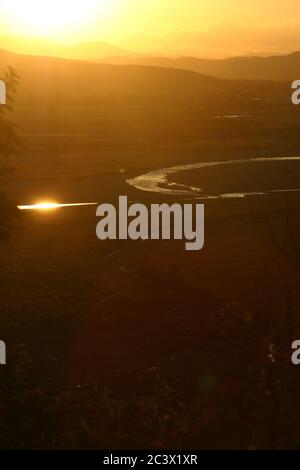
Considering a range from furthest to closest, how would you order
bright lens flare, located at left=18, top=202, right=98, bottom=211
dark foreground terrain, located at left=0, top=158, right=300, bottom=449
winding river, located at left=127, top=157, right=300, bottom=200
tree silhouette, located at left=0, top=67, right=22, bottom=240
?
winding river, located at left=127, top=157, right=300, bottom=200
bright lens flare, located at left=18, top=202, right=98, bottom=211
tree silhouette, located at left=0, top=67, right=22, bottom=240
dark foreground terrain, located at left=0, top=158, right=300, bottom=449

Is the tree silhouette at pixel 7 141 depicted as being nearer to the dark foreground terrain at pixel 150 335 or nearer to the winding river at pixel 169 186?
the dark foreground terrain at pixel 150 335

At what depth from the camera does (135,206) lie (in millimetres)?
30828

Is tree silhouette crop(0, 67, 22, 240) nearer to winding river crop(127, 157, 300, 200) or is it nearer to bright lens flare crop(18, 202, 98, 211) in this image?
bright lens flare crop(18, 202, 98, 211)

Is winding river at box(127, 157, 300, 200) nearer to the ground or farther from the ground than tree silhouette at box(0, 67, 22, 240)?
farther from the ground

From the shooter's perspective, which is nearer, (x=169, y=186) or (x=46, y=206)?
(x=46, y=206)

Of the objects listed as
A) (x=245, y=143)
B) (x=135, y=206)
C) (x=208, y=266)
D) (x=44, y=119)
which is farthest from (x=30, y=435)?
(x=44, y=119)

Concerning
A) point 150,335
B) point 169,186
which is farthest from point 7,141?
point 169,186

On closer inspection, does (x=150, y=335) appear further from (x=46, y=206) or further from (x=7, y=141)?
(x=46, y=206)

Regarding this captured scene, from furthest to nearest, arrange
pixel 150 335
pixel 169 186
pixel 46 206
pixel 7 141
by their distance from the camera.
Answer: pixel 169 186
pixel 46 206
pixel 150 335
pixel 7 141

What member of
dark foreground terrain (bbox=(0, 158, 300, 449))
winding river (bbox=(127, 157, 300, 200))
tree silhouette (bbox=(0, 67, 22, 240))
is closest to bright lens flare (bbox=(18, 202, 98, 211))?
dark foreground terrain (bbox=(0, 158, 300, 449))

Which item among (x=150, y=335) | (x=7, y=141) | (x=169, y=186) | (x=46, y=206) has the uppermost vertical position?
(x=169, y=186)

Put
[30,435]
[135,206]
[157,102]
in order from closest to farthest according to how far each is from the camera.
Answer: [30,435], [135,206], [157,102]
